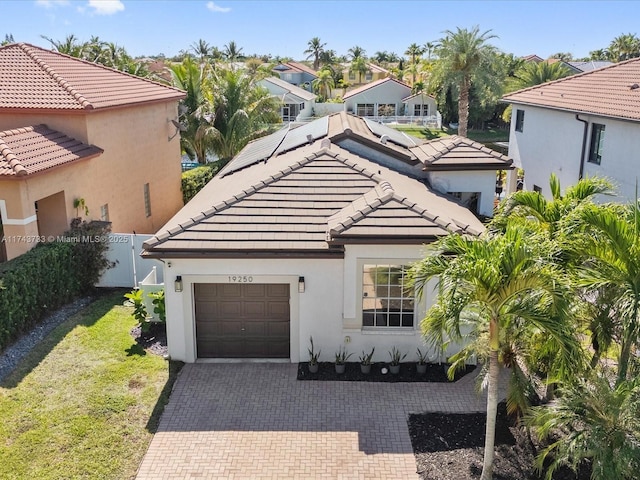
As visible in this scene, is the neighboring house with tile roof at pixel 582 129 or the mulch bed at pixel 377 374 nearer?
the mulch bed at pixel 377 374

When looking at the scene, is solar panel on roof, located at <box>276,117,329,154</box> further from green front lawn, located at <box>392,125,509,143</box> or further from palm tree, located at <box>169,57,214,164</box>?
green front lawn, located at <box>392,125,509,143</box>

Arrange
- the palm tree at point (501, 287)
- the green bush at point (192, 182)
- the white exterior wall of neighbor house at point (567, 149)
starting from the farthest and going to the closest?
1. the green bush at point (192, 182)
2. the white exterior wall of neighbor house at point (567, 149)
3. the palm tree at point (501, 287)

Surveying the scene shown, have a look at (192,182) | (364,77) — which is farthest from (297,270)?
(364,77)

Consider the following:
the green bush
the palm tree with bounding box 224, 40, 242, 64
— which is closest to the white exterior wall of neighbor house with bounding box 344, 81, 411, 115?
the green bush

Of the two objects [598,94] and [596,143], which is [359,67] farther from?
[596,143]

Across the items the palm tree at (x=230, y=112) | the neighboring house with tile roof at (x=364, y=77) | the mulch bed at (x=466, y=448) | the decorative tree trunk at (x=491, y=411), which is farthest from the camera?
the neighboring house with tile roof at (x=364, y=77)

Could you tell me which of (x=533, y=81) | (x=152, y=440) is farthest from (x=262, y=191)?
(x=533, y=81)

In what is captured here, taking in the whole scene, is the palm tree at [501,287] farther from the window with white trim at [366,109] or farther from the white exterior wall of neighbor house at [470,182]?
the window with white trim at [366,109]

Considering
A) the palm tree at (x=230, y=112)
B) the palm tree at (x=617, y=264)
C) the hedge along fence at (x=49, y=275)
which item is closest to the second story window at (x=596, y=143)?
the palm tree at (x=617, y=264)
